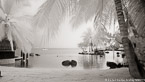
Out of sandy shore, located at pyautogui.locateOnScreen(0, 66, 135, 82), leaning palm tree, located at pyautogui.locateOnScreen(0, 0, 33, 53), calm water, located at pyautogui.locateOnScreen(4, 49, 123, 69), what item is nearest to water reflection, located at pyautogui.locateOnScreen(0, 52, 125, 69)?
calm water, located at pyautogui.locateOnScreen(4, 49, 123, 69)

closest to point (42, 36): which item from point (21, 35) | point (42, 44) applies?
point (42, 44)

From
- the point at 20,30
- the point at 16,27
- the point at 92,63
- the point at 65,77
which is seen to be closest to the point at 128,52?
the point at 65,77

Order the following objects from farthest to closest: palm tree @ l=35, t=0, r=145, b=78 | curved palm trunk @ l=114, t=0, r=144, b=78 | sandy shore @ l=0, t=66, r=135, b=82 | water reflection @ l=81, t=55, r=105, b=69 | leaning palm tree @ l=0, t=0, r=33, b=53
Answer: leaning palm tree @ l=0, t=0, r=33, b=53
water reflection @ l=81, t=55, r=105, b=69
sandy shore @ l=0, t=66, r=135, b=82
curved palm trunk @ l=114, t=0, r=144, b=78
palm tree @ l=35, t=0, r=145, b=78

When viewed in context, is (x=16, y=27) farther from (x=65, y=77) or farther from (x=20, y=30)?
(x=65, y=77)

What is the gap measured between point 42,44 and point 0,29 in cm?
1475

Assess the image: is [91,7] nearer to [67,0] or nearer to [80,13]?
[80,13]

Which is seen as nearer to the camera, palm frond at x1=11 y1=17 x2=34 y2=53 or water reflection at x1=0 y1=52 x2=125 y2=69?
water reflection at x1=0 y1=52 x2=125 y2=69

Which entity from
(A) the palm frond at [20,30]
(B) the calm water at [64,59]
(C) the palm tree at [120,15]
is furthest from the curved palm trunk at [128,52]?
(A) the palm frond at [20,30]

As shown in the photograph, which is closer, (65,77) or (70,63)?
(65,77)

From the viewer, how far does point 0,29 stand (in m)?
17.5

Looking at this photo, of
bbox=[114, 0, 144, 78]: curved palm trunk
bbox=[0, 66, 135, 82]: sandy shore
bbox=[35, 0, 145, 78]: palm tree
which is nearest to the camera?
bbox=[35, 0, 145, 78]: palm tree

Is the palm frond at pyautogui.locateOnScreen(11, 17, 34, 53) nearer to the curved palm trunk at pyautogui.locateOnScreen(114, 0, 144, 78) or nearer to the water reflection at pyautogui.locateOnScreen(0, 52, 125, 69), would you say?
the water reflection at pyautogui.locateOnScreen(0, 52, 125, 69)

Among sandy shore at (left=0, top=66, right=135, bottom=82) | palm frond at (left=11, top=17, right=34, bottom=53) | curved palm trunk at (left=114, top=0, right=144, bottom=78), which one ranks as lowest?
sandy shore at (left=0, top=66, right=135, bottom=82)

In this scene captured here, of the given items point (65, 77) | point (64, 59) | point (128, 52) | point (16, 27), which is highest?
point (16, 27)
